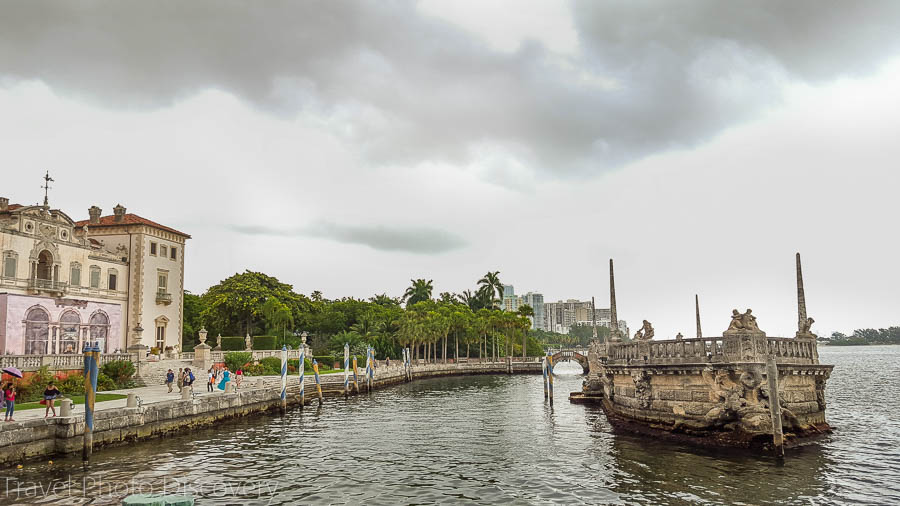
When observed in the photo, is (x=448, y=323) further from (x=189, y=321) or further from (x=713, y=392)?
(x=713, y=392)

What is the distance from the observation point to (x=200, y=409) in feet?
102

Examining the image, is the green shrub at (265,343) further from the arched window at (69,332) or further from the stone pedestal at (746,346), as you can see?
the stone pedestal at (746,346)

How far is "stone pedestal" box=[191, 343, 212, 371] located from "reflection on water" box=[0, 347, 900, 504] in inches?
750

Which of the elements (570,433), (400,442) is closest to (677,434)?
(570,433)

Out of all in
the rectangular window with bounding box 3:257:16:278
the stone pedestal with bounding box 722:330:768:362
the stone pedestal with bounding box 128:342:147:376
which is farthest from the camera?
the rectangular window with bounding box 3:257:16:278

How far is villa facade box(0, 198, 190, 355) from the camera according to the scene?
4656cm

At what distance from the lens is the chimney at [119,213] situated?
60316 millimetres

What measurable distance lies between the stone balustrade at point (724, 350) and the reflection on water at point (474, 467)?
3.82m

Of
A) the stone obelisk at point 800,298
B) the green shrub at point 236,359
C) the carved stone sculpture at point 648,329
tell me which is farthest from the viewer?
the green shrub at point 236,359

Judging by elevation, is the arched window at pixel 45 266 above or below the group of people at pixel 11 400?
above

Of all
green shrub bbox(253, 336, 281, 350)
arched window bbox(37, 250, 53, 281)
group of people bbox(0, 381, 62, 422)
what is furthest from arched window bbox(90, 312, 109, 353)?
group of people bbox(0, 381, 62, 422)

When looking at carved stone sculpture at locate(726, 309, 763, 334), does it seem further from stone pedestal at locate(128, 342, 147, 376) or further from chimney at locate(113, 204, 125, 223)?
chimney at locate(113, 204, 125, 223)

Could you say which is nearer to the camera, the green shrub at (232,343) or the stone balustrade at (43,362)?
the stone balustrade at (43,362)

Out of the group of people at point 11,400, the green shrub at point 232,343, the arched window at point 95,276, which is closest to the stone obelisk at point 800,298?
the group of people at point 11,400
